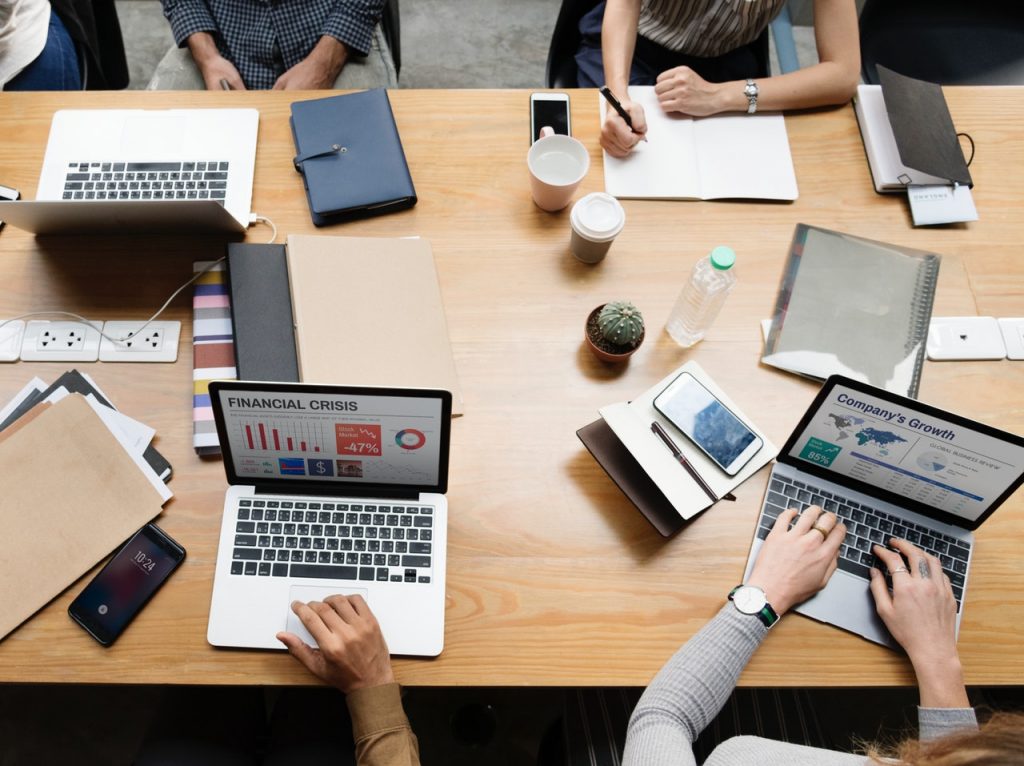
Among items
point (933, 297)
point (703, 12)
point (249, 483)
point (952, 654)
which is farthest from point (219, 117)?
point (952, 654)

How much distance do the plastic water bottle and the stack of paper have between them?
2.83 feet

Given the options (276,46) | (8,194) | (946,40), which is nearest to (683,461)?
(8,194)

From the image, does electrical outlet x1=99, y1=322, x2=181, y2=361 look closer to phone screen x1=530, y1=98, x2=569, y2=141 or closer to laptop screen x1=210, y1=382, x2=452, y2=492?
laptop screen x1=210, y1=382, x2=452, y2=492

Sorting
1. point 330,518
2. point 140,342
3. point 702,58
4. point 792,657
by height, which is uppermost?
point 702,58

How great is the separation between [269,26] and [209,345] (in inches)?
40.6

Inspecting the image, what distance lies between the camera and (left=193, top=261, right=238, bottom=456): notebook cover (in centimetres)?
119

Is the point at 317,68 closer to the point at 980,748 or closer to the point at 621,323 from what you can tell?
the point at 621,323

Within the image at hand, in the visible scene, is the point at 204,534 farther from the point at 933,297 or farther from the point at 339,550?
the point at 933,297

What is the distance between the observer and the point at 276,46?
188 cm

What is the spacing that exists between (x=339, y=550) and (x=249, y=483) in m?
0.17

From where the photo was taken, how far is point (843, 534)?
117cm

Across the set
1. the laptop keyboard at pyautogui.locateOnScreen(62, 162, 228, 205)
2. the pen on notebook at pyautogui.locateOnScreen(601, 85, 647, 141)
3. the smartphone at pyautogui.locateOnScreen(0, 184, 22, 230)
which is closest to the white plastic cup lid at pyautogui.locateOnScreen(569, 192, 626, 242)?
the pen on notebook at pyautogui.locateOnScreen(601, 85, 647, 141)

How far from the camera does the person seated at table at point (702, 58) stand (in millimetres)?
1478

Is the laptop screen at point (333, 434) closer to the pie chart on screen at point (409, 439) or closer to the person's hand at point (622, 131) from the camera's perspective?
the pie chart on screen at point (409, 439)
